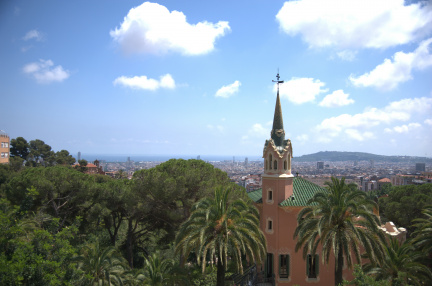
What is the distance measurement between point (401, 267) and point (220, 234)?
9376mm

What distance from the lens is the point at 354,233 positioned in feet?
49.4

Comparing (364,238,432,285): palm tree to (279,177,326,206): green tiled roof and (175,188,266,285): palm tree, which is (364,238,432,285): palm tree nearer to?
(279,177,326,206): green tiled roof

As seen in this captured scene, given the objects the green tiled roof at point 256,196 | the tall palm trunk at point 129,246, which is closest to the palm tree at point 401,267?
the green tiled roof at point 256,196

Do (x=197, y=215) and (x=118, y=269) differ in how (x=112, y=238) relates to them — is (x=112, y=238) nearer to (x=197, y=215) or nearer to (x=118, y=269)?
(x=118, y=269)

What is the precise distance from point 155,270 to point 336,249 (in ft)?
32.8

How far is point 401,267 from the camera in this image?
51.0 feet

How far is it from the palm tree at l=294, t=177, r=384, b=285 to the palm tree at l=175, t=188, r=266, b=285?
2984mm

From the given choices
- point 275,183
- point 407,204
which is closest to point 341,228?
point 275,183

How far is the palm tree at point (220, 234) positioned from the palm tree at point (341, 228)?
9.79 ft

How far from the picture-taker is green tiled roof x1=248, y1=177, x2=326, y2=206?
67.6ft

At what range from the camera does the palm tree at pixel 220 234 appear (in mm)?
15031

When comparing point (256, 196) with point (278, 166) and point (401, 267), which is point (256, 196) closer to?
point (278, 166)

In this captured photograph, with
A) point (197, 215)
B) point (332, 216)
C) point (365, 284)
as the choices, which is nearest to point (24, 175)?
point (197, 215)

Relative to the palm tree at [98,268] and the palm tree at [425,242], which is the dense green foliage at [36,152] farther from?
the palm tree at [425,242]
